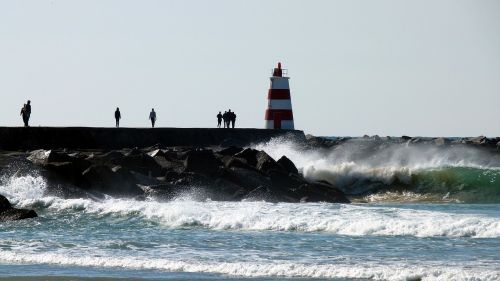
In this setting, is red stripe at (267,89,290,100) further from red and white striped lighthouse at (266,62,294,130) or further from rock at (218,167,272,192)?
rock at (218,167,272,192)

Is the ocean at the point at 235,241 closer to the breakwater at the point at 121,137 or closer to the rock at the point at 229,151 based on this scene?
the rock at the point at 229,151

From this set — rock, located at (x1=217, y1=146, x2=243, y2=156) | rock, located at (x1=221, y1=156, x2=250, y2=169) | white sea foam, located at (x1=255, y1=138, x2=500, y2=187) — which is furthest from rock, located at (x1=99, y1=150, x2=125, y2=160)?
white sea foam, located at (x1=255, y1=138, x2=500, y2=187)

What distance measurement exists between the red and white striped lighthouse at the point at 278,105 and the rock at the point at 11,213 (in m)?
16.2

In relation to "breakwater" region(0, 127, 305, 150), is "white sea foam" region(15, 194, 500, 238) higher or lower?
lower

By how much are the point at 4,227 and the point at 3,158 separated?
6.64 metres

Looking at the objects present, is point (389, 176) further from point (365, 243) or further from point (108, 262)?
point (108, 262)

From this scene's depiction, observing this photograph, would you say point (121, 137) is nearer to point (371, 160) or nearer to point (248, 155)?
point (248, 155)

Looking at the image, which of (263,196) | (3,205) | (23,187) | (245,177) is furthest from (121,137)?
(3,205)

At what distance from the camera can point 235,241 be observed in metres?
15.3

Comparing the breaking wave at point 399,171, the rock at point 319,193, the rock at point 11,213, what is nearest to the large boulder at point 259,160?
the rock at point 319,193

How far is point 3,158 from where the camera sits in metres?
23.4

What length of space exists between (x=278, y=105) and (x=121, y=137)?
628cm

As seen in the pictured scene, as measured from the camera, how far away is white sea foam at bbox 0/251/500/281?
39.2 feet

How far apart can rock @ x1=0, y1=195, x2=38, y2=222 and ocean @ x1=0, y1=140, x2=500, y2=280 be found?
0.81 ft
